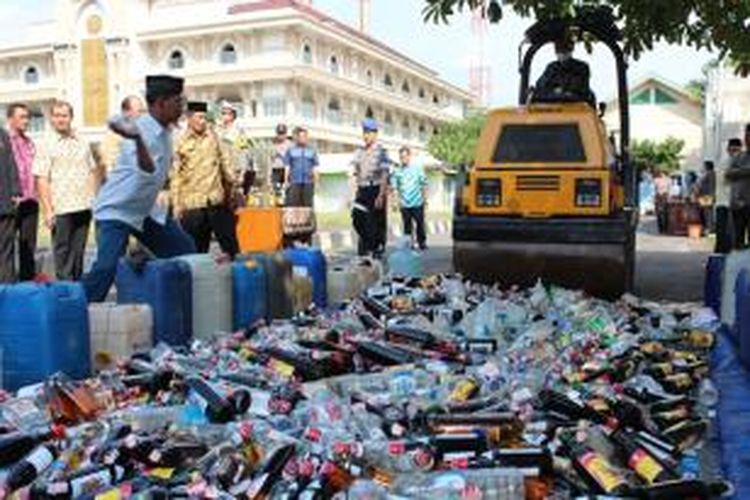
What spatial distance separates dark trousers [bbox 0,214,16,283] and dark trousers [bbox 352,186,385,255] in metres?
5.34

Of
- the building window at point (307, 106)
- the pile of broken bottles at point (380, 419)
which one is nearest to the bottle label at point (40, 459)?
the pile of broken bottles at point (380, 419)

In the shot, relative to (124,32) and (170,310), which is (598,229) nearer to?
(170,310)

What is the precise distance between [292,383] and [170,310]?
155 cm

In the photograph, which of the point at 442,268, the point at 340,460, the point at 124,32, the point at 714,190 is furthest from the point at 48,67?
the point at 340,460

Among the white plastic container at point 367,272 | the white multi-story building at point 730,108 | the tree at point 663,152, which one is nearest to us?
the white plastic container at point 367,272

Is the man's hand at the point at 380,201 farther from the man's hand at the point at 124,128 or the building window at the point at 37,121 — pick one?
the building window at the point at 37,121

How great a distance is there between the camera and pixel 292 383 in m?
5.28

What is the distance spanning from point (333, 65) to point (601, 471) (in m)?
60.5

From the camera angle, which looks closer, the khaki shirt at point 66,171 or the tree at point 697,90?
the khaki shirt at point 66,171

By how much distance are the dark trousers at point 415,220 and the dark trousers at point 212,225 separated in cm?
762

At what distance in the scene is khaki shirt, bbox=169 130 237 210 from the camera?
8547 millimetres

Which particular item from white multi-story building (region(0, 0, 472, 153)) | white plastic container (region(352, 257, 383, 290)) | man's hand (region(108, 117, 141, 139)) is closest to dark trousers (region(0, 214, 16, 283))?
man's hand (region(108, 117, 141, 139))

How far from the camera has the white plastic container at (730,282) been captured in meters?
7.12

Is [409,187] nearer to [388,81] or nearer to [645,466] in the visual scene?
[645,466]
